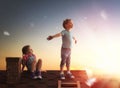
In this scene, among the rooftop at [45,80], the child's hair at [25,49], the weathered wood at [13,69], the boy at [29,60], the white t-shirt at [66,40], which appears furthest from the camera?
the child's hair at [25,49]

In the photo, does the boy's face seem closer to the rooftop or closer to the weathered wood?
the rooftop

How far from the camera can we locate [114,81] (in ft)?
26.1

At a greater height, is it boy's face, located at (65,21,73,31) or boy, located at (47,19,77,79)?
boy's face, located at (65,21,73,31)

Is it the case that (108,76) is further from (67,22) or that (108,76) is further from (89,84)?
(67,22)

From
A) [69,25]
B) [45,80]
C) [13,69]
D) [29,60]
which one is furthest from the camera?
[29,60]

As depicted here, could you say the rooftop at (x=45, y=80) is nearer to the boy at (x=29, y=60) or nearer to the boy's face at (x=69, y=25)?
the boy at (x=29, y=60)

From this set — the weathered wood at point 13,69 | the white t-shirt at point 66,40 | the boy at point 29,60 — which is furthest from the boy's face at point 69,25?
the weathered wood at point 13,69

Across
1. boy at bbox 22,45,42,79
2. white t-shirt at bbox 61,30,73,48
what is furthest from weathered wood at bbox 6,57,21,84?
white t-shirt at bbox 61,30,73,48

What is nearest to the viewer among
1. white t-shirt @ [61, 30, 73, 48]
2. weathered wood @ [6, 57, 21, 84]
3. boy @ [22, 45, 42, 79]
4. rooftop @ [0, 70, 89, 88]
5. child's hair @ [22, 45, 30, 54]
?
rooftop @ [0, 70, 89, 88]

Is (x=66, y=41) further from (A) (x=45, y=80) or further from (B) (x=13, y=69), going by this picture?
(B) (x=13, y=69)

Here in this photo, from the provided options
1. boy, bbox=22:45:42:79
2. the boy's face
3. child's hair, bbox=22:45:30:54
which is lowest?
boy, bbox=22:45:42:79

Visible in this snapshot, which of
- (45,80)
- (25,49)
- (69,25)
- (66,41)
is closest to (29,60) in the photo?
(25,49)

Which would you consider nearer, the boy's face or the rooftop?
the rooftop

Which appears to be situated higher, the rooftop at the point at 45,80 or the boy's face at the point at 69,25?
the boy's face at the point at 69,25
